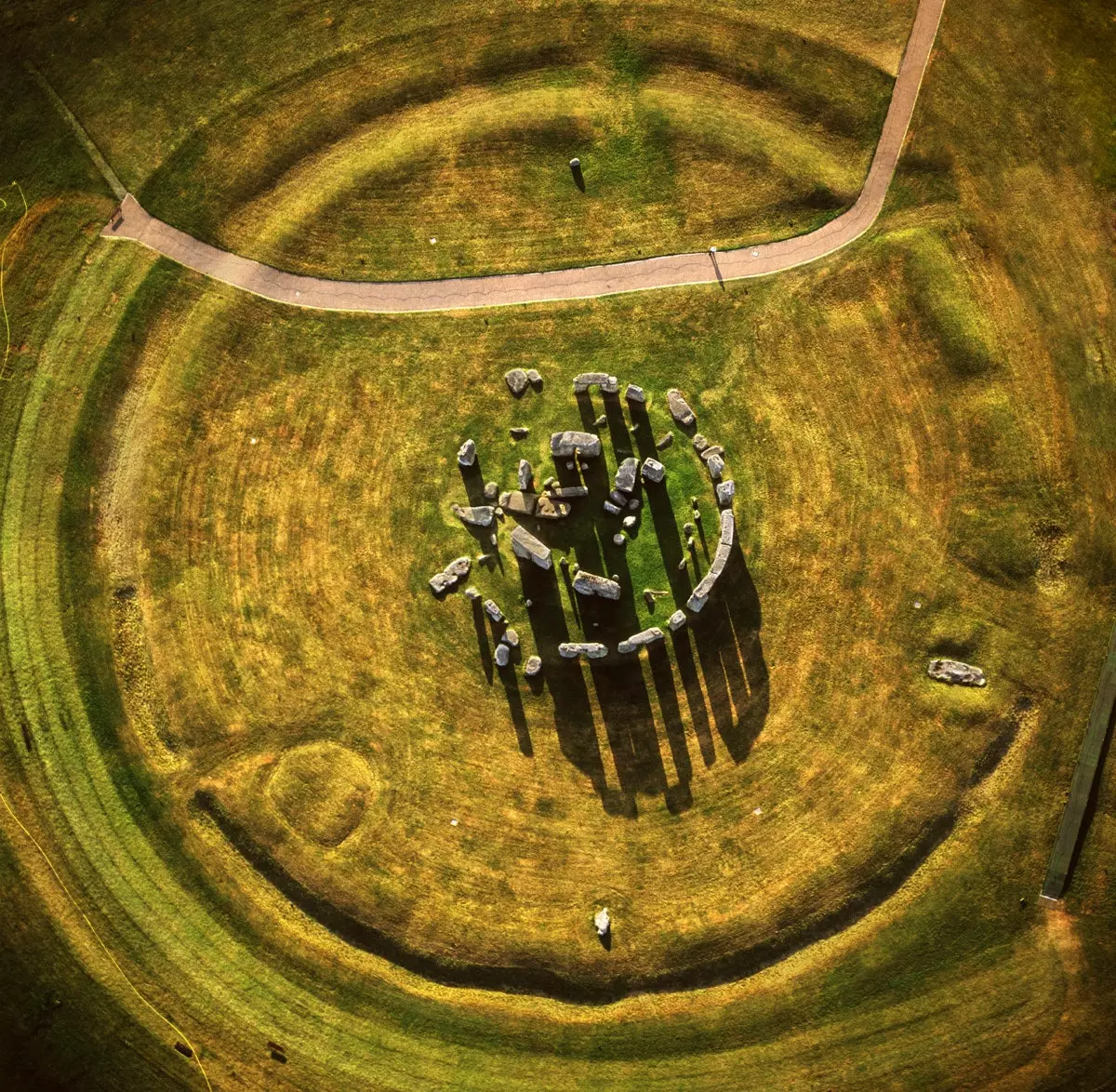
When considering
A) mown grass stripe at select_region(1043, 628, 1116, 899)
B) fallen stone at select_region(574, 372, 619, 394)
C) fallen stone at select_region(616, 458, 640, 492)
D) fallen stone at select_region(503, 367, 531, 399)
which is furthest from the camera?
fallen stone at select_region(503, 367, 531, 399)

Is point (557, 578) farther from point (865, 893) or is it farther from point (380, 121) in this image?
point (380, 121)

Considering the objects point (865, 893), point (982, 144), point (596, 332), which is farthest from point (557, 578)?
point (982, 144)

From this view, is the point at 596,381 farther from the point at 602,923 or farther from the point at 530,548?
the point at 602,923

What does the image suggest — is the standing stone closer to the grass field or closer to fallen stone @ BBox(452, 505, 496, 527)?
Result: the grass field

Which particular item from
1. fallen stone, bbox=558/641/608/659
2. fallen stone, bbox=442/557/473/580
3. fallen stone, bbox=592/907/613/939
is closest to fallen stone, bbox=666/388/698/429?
fallen stone, bbox=558/641/608/659

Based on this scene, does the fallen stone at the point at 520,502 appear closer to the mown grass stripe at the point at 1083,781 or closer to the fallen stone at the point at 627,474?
the fallen stone at the point at 627,474

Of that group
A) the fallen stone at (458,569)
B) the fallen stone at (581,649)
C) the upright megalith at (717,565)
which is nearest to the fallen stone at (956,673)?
the upright megalith at (717,565)

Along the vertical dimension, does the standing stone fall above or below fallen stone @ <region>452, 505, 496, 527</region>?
above

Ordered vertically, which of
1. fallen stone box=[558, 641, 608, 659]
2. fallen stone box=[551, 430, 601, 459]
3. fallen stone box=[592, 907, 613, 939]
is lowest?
fallen stone box=[592, 907, 613, 939]
